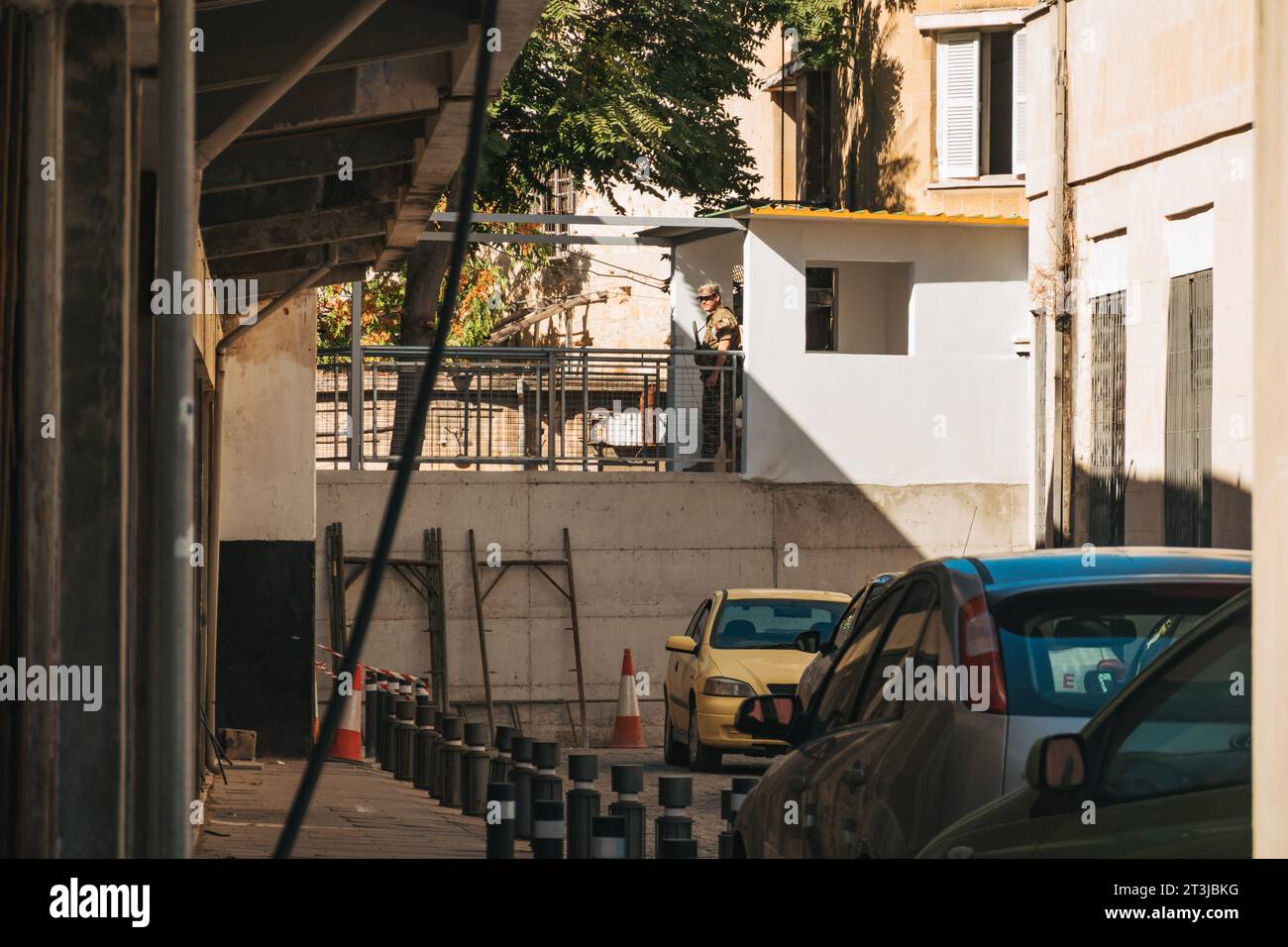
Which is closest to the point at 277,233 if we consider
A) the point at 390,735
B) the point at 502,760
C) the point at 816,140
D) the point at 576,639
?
the point at 502,760

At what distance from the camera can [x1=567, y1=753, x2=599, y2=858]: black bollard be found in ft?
31.2

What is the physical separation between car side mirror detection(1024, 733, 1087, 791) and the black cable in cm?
173

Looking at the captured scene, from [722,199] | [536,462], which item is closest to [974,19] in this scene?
[722,199]

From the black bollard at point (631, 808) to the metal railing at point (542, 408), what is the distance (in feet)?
46.0

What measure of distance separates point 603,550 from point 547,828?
15053mm

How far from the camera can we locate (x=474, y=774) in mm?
12578

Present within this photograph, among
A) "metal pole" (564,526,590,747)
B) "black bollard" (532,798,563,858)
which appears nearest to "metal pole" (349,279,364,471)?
"metal pole" (564,526,590,747)

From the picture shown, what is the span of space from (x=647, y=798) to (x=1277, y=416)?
40.9 ft

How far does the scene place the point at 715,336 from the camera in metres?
24.2

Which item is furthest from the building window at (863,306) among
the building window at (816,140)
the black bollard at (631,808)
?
the black bollard at (631,808)

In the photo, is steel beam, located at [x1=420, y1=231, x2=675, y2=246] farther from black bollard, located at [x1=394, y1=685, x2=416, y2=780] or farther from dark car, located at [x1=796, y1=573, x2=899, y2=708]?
black bollard, located at [x1=394, y1=685, x2=416, y2=780]

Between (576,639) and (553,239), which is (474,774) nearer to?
(553,239)

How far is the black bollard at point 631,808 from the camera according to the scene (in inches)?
349

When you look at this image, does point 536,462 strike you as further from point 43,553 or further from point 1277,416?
point 1277,416
